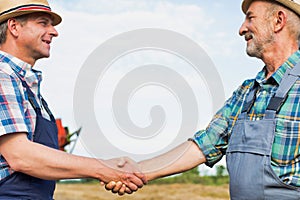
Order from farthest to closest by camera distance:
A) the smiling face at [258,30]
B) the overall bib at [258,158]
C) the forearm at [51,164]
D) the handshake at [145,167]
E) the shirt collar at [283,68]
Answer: the handshake at [145,167]
the smiling face at [258,30]
the shirt collar at [283,68]
the forearm at [51,164]
the overall bib at [258,158]

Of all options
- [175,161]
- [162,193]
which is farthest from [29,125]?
[162,193]

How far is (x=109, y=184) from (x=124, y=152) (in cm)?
29

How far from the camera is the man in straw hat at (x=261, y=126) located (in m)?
3.33

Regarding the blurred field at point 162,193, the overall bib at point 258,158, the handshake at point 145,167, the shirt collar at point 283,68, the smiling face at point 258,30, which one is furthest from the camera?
the blurred field at point 162,193

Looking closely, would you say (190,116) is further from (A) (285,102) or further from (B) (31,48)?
(B) (31,48)

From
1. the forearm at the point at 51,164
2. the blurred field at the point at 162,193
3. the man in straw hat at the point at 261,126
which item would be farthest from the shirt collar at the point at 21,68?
the blurred field at the point at 162,193

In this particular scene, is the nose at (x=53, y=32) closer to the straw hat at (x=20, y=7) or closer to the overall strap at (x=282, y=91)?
the straw hat at (x=20, y=7)

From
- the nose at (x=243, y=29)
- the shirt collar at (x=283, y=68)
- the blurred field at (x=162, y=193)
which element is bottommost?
the blurred field at (x=162, y=193)

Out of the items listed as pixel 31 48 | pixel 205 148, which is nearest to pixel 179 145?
pixel 205 148

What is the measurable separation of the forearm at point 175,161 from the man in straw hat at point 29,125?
4.4 inches

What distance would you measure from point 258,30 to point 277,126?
2.40ft

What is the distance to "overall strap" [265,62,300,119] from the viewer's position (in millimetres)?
3428

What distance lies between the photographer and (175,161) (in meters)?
4.05

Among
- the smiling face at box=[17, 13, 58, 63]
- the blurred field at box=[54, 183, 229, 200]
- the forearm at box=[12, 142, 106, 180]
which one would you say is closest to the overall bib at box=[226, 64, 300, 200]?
the forearm at box=[12, 142, 106, 180]
